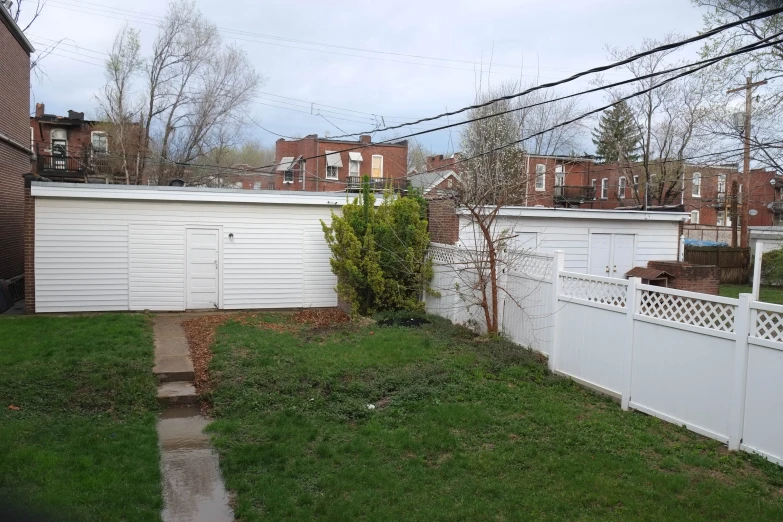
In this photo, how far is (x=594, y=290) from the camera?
793cm

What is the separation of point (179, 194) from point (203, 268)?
1820 millimetres

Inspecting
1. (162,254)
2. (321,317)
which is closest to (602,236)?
(321,317)

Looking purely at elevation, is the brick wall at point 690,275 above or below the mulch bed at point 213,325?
above

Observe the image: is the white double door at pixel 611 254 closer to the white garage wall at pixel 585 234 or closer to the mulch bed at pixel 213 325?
the white garage wall at pixel 585 234

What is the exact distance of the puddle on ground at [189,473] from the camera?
487 cm

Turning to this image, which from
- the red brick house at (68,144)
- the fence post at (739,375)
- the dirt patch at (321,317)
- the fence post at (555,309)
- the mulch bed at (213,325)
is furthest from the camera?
the red brick house at (68,144)

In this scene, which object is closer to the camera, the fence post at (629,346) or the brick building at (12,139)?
the fence post at (629,346)

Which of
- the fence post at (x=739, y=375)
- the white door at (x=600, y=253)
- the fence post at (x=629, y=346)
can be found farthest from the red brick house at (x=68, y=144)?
the fence post at (x=739, y=375)

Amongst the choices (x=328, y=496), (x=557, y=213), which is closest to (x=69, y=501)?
(x=328, y=496)

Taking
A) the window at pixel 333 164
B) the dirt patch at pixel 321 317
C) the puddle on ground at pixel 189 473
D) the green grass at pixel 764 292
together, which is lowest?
the puddle on ground at pixel 189 473

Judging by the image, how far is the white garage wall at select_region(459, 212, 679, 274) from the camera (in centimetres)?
1467

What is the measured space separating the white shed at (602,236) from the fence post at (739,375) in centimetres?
834

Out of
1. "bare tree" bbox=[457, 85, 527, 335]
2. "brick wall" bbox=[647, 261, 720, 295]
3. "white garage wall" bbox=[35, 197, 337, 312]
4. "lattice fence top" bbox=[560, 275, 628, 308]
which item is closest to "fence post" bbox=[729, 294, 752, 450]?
"lattice fence top" bbox=[560, 275, 628, 308]

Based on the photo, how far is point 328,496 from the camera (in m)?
4.90
